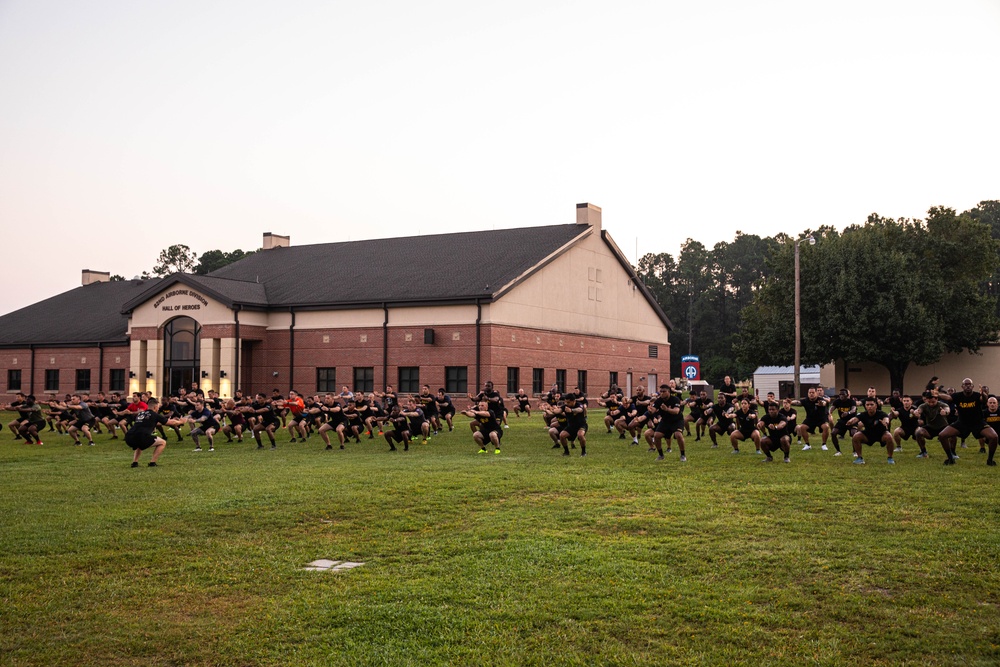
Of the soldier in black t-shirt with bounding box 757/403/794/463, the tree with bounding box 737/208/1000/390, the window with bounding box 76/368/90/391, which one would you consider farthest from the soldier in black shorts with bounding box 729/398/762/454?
the window with bounding box 76/368/90/391

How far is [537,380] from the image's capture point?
163 ft

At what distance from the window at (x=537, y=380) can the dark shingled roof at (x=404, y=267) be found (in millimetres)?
5676

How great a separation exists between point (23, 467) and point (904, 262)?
151 feet

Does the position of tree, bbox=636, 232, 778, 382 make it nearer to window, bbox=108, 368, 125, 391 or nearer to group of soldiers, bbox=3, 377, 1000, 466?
window, bbox=108, 368, 125, 391

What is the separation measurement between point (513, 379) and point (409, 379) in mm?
5397

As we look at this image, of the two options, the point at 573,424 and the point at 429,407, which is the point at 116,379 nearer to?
the point at 429,407

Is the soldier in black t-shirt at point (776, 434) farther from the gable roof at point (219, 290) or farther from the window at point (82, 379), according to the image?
the window at point (82, 379)

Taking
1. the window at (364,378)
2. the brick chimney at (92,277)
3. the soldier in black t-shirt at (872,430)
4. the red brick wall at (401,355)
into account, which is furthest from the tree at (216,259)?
the soldier in black t-shirt at (872,430)

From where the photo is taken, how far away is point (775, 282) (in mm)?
58438

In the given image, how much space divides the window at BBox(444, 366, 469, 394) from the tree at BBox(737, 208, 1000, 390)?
67.9 feet

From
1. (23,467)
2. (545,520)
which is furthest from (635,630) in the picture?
(23,467)

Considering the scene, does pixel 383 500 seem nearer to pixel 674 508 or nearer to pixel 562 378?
pixel 674 508

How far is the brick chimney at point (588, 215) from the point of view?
54812 mm

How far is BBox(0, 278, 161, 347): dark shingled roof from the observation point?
186 ft
